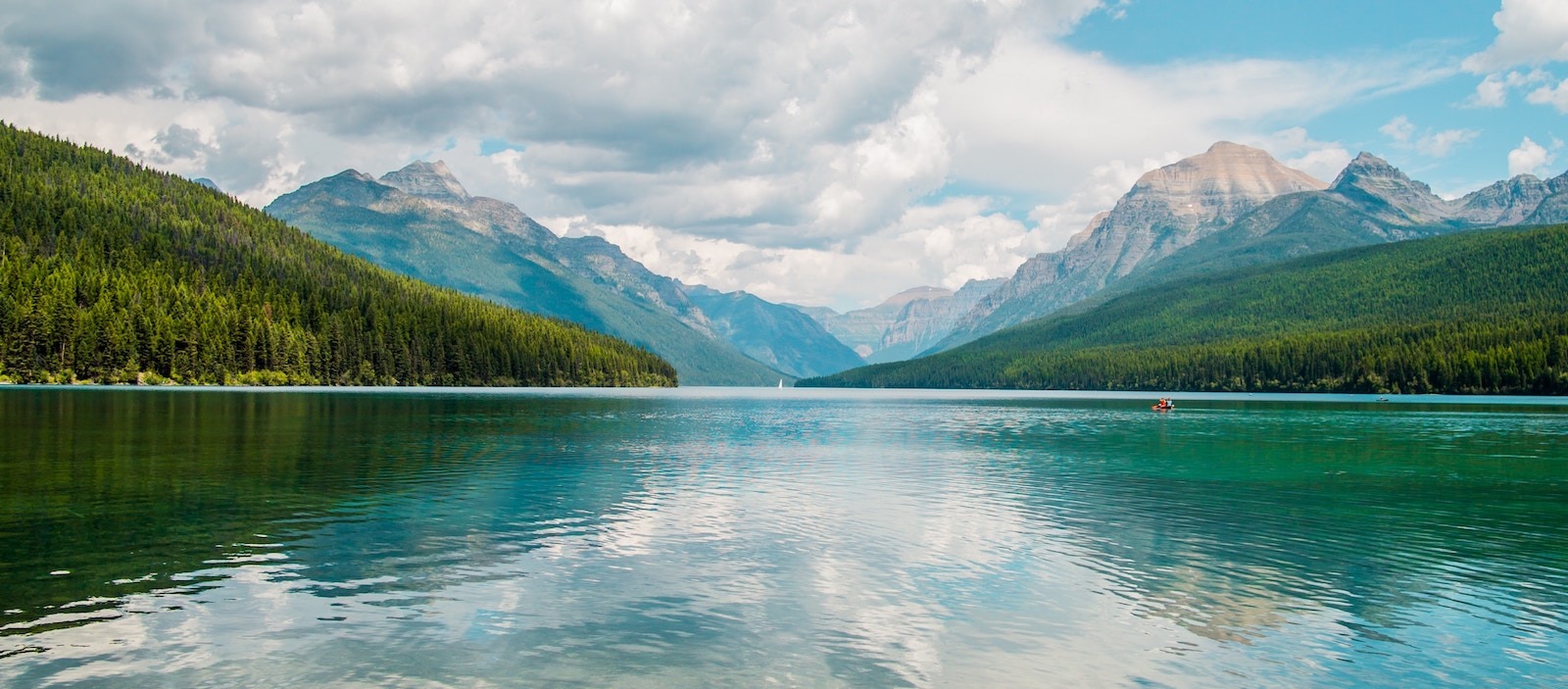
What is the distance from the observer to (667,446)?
6981 centimetres

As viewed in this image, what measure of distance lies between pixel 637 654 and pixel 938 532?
17.6m

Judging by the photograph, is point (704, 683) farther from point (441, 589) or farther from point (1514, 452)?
point (1514, 452)

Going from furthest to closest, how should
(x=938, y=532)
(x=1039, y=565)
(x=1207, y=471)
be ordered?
(x=1207, y=471)
(x=938, y=532)
(x=1039, y=565)

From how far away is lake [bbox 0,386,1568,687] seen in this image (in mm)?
18672

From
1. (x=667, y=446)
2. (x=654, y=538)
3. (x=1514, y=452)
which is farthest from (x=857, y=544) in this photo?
(x=1514, y=452)

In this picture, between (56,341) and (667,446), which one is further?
(56,341)

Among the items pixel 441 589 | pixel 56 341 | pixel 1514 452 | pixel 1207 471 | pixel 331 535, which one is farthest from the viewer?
pixel 56 341

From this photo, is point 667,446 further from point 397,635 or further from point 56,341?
point 56,341

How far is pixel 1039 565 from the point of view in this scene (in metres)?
28.7

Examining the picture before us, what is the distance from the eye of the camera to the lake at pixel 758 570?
1867 cm

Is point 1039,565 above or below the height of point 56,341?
below

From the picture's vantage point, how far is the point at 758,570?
27422mm

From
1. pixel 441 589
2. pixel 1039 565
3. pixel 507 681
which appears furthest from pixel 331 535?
pixel 1039 565

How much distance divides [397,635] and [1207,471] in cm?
4856
